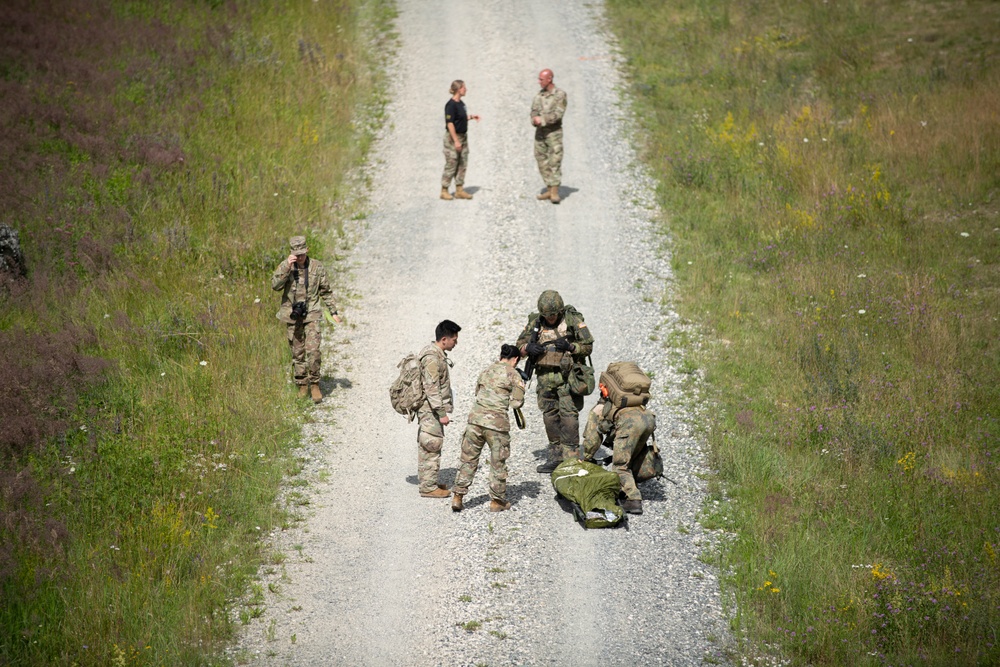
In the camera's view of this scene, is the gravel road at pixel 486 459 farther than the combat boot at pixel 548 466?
No

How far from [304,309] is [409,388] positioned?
2.79 m

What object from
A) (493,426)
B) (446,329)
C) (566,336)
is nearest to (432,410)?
(493,426)

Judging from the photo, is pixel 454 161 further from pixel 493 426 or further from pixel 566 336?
pixel 493 426

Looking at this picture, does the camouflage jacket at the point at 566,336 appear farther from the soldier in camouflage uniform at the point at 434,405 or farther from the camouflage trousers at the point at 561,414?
the soldier in camouflage uniform at the point at 434,405

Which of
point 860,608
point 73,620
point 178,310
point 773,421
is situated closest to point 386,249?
point 178,310

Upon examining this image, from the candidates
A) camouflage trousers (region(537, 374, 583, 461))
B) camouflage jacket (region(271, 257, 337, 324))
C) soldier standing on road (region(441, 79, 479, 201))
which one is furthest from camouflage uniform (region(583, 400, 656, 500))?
soldier standing on road (region(441, 79, 479, 201))

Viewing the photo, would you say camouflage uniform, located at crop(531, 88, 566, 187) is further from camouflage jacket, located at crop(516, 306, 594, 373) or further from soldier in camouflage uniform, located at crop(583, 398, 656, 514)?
soldier in camouflage uniform, located at crop(583, 398, 656, 514)

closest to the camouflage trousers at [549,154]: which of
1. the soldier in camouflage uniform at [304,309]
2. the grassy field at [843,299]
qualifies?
the grassy field at [843,299]

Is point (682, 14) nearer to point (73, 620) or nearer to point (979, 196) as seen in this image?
point (979, 196)

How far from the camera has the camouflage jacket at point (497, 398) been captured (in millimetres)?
10164

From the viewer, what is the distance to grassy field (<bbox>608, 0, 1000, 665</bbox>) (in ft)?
29.3

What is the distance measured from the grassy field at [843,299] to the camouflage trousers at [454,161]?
4.18 m

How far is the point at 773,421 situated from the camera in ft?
38.9

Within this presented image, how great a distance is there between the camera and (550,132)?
17.4 metres
